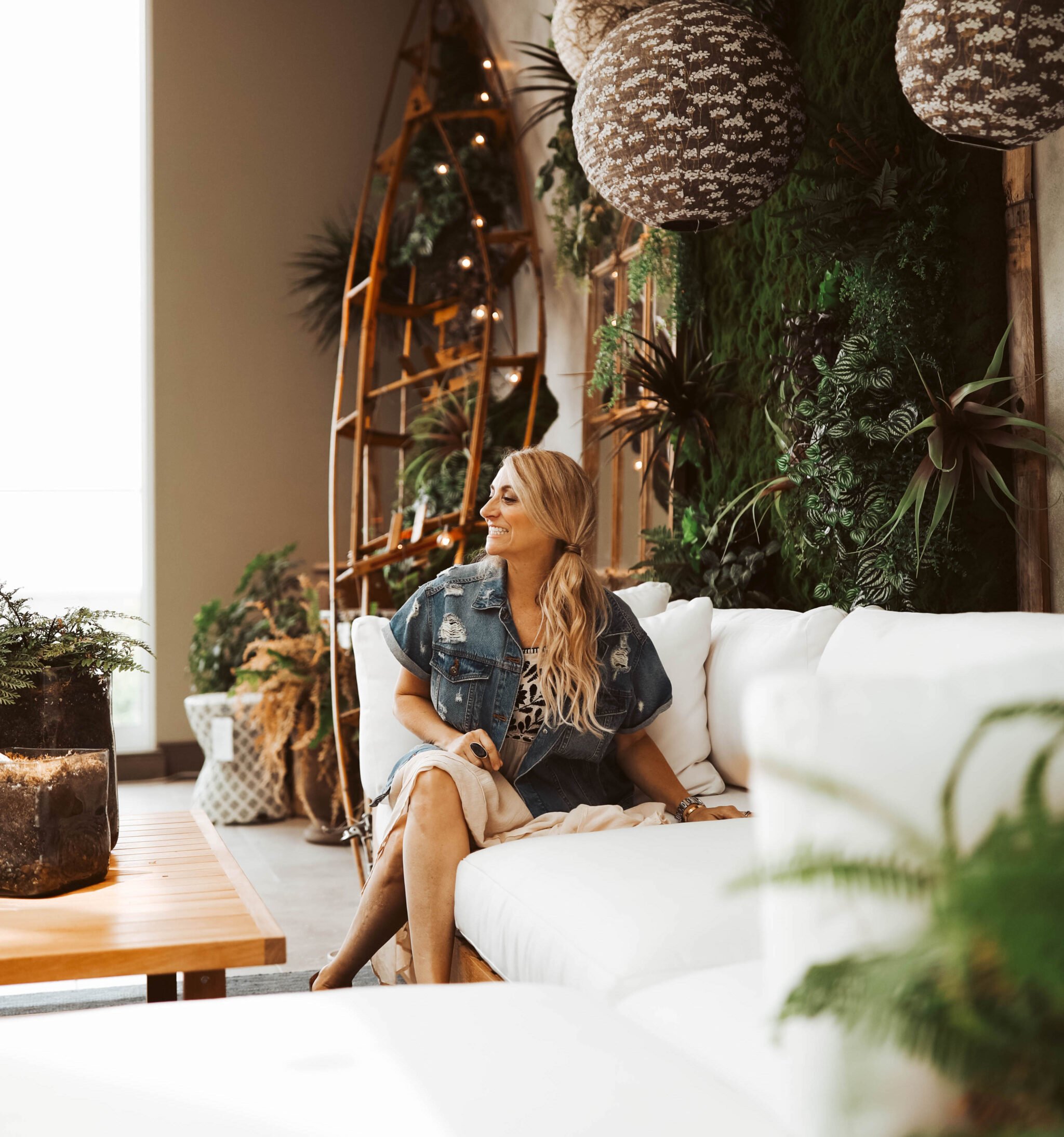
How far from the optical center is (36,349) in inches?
219

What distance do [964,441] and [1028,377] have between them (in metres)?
0.20

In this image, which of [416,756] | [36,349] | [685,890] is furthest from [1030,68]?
[36,349]

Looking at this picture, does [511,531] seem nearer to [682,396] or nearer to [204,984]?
[204,984]

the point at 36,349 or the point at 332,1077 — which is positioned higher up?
the point at 36,349

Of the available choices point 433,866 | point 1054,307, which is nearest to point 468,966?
point 433,866

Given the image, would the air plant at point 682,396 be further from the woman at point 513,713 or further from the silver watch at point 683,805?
the silver watch at point 683,805

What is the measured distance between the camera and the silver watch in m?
2.15

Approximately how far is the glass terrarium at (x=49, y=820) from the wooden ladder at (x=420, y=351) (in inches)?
44.5

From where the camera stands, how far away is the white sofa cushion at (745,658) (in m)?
2.26

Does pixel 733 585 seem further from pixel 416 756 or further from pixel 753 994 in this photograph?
pixel 753 994

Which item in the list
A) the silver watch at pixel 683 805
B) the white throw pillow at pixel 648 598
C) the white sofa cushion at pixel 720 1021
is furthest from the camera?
the white throw pillow at pixel 648 598

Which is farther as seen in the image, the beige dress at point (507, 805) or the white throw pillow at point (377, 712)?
the white throw pillow at point (377, 712)

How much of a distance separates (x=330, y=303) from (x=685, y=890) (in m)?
4.84

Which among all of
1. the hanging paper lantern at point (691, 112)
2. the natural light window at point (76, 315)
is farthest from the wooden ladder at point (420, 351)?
the hanging paper lantern at point (691, 112)
